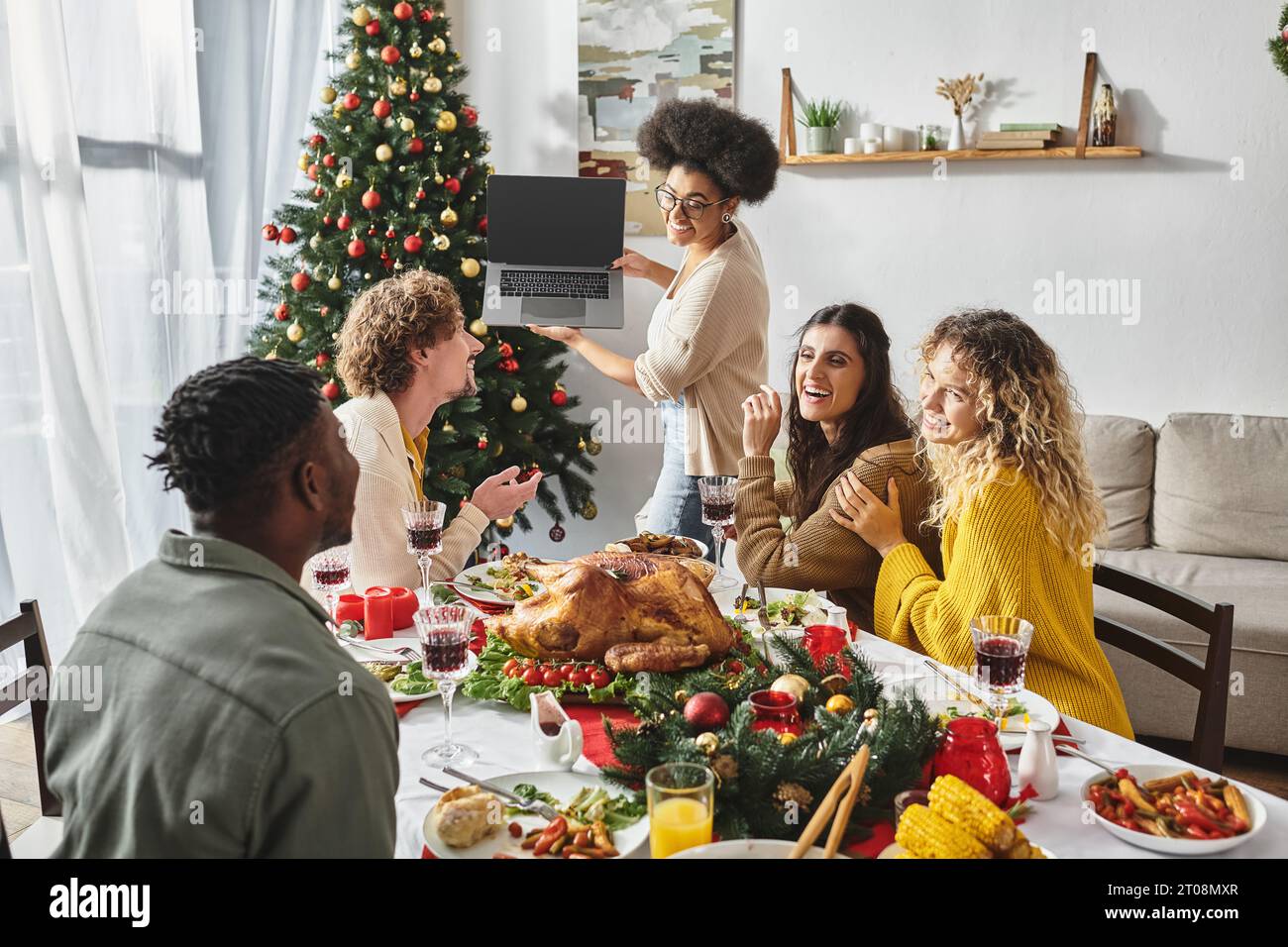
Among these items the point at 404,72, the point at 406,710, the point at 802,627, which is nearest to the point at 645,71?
the point at 404,72

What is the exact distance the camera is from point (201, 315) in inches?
148

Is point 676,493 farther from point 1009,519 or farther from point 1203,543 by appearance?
point 1203,543

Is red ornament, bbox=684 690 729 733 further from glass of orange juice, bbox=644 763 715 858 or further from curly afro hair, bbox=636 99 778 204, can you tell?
curly afro hair, bbox=636 99 778 204

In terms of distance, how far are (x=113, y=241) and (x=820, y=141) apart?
2.57 m

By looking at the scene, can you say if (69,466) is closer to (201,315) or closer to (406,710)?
(201,315)

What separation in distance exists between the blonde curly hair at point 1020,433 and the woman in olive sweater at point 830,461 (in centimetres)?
22

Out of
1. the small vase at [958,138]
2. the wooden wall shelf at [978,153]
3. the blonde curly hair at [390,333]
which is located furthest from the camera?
the small vase at [958,138]

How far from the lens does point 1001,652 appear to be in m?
1.49

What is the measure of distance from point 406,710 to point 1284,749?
258 cm

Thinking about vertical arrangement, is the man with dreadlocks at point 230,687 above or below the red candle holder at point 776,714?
above

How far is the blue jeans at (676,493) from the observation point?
319 centimetres

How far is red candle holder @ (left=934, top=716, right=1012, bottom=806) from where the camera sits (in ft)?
4.32

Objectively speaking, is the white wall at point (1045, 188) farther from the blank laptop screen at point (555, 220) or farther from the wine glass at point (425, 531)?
the wine glass at point (425, 531)

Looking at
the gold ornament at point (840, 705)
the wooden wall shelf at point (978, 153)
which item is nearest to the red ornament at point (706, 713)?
Result: the gold ornament at point (840, 705)
